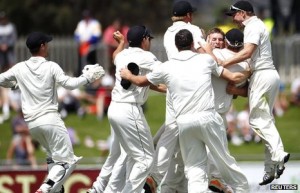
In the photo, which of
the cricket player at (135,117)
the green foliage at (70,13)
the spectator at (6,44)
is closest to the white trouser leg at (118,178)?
the cricket player at (135,117)

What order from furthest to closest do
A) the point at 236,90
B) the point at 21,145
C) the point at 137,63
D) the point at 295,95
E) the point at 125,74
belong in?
the point at 295,95
the point at 21,145
the point at 236,90
the point at 137,63
the point at 125,74

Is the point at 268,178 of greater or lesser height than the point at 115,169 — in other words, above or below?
below

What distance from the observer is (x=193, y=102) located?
52.3ft

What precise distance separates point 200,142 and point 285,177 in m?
3.43

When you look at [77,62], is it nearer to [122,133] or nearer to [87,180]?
[87,180]

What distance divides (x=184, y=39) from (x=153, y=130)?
1302cm

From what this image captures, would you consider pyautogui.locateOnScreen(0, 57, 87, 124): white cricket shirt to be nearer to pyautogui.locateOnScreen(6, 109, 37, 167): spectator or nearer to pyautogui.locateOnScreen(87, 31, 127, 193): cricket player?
pyautogui.locateOnScreen(87, 31, 127, 193): cricket player

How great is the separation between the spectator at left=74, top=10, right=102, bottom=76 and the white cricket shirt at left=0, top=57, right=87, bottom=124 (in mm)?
13856

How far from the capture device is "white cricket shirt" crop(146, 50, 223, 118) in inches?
628

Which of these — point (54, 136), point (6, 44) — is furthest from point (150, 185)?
point (6, 44)

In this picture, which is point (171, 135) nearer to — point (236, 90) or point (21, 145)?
point (236, 90)

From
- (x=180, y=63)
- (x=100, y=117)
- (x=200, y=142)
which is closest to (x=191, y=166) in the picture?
(x=200, y=142)

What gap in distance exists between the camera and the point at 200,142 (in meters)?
16.2

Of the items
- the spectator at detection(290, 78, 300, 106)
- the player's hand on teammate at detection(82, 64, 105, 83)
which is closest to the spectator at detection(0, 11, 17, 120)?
the spectator at detection(290, 78, 300, 106)
